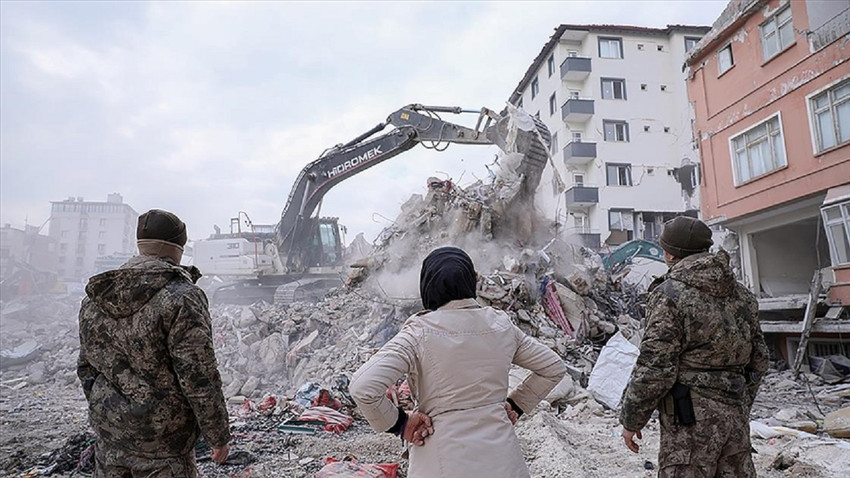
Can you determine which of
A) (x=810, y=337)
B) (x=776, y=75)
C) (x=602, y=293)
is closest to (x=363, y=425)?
(x=602, y=293)

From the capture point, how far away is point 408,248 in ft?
36.4

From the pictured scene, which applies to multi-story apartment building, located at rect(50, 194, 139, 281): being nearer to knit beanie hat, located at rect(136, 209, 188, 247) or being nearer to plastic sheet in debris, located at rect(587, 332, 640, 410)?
plastic sheet in debris, located at rect(587, 332, 640, 410)

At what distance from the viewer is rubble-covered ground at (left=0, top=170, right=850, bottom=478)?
429 cm

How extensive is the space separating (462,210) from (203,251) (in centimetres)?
848

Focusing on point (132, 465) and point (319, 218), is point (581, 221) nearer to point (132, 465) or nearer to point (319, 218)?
point (319, 218)

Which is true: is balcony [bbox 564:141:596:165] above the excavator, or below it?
above

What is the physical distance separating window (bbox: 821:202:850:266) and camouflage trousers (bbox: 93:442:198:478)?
1088cm

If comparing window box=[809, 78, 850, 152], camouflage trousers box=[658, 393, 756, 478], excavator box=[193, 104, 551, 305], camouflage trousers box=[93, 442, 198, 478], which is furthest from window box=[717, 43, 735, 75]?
camouflage trousers box=[93, 442, 198, 478]

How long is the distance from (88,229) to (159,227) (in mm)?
50714

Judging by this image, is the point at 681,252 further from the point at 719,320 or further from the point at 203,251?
the point at 203,251

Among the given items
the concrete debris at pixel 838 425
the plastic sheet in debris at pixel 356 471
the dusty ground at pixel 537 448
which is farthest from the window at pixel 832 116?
the plastic sheet in debris at pixel 356 471

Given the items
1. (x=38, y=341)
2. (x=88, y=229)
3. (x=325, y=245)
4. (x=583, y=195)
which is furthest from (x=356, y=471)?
(x=88, y=229)

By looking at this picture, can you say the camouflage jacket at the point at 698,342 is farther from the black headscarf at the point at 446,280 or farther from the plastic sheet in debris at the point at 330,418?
the plastic sheet in debris at the point at 330,418

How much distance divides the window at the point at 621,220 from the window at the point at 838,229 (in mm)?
15317
